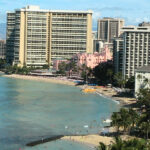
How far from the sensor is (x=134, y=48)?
257 feet

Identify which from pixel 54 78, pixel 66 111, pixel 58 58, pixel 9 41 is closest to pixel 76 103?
pixel 66 111

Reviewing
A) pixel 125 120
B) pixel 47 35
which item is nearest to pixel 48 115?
pixel 125 120

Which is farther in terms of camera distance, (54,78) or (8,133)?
(54,78)

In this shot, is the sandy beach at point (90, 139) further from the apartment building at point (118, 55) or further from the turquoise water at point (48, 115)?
the apartment building at point (118, 55)

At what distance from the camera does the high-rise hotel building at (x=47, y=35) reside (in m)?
117

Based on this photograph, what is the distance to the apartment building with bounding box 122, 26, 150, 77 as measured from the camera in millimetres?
78000

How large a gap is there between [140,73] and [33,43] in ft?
193

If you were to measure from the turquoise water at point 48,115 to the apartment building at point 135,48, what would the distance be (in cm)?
1203

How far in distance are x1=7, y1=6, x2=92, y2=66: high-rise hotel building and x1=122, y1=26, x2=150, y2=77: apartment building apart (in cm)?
4078

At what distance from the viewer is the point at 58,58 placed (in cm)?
11656

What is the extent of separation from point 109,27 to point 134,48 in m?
104

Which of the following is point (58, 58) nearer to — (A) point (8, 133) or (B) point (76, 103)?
(B) point (76, 103)

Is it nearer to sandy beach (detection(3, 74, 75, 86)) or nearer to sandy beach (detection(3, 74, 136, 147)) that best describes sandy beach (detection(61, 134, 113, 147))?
sandy beach (detection(3, 74, 136, 147))

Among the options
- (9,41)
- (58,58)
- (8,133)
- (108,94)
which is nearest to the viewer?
(8,133)
